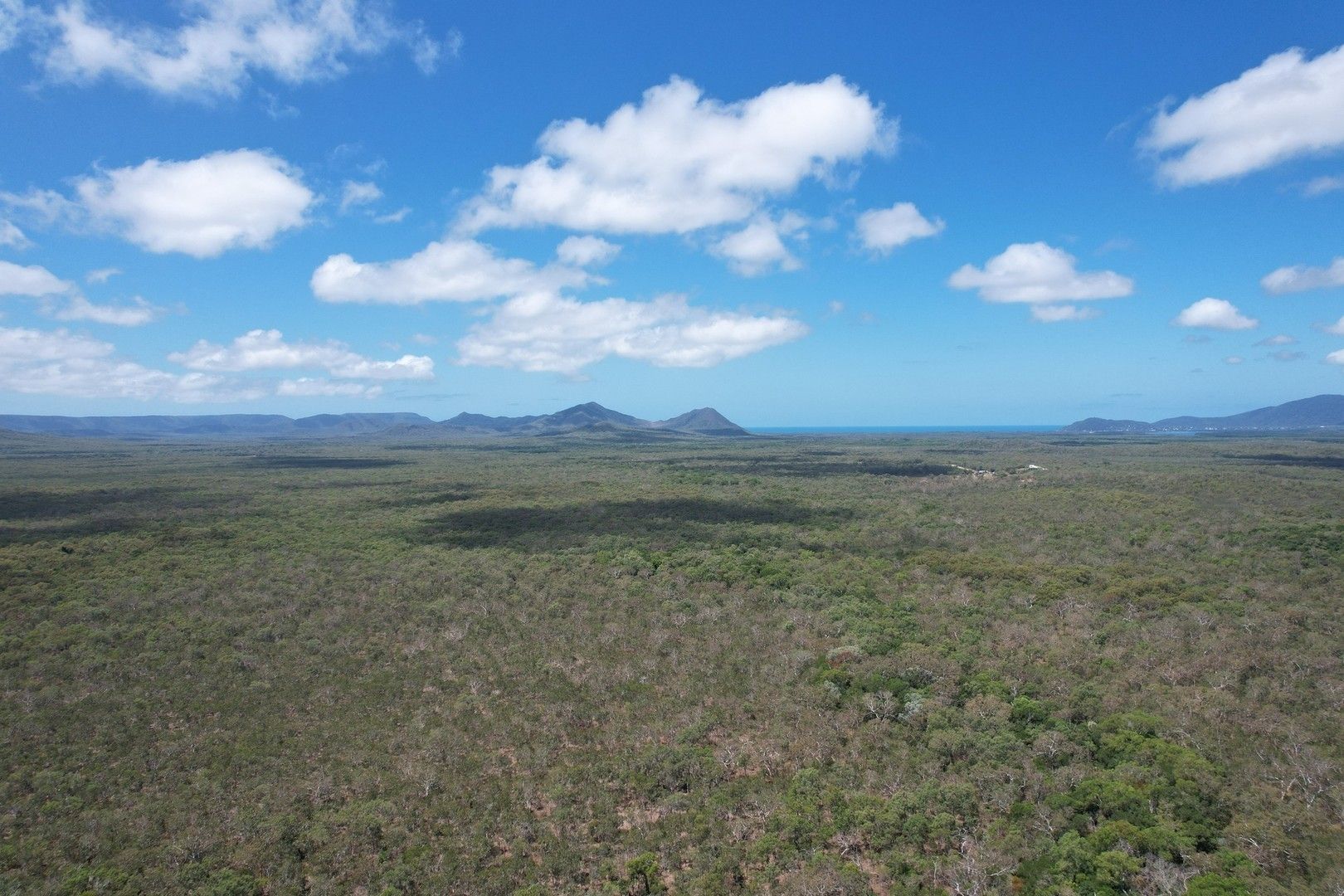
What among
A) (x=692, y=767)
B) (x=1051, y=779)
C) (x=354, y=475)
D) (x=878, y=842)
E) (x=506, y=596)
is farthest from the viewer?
(x=354, y=475)

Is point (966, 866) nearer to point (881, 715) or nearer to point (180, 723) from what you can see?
point (881, 715)

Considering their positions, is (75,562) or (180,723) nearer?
(180,723)

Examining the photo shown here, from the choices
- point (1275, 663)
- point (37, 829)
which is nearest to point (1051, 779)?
point (1275, 663)

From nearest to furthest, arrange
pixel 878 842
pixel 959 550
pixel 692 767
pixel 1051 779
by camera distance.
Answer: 1. pixel 878 842
2. pixel 1051 779
3. pixel 692 767
4. pixel 959 550

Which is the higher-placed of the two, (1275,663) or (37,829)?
(1275,663)

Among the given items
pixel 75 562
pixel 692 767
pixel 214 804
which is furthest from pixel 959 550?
pixel 75 562

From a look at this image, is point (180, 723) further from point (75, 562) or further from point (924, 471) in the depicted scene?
point (924, 471)
